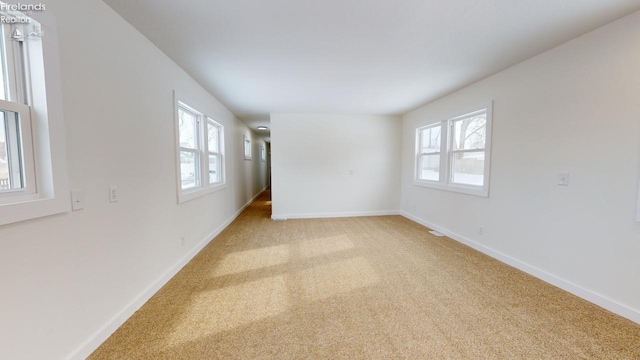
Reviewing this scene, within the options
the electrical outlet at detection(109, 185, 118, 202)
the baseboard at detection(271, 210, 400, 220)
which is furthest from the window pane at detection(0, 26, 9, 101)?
the baseboard at detection(271, 210, 400, 220)

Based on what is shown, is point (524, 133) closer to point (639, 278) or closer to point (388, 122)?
point (639, 278)

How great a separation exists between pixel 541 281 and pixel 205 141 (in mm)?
4523

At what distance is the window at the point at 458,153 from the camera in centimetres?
332

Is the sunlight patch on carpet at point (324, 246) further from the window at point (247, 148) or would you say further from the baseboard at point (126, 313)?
the window at point (247, 148)

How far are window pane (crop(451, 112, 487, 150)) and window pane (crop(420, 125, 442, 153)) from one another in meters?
0.39

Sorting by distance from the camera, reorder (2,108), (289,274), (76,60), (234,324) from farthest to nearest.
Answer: (289,274), (234,324), (76,60), (2,108)

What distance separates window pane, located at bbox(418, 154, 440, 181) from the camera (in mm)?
4434

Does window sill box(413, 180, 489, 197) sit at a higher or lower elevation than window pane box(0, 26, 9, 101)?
lower

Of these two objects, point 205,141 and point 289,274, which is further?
point 205,141

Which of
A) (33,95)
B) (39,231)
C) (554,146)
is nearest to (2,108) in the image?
(33,95)

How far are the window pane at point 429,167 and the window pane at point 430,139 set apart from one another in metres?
0.14

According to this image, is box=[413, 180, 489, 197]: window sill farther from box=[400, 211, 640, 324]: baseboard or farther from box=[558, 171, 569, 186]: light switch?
box=[558, 171, 569, 186]: light switch

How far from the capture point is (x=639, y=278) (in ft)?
5.99

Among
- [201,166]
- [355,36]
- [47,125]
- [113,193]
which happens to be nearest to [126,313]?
[113,193]
